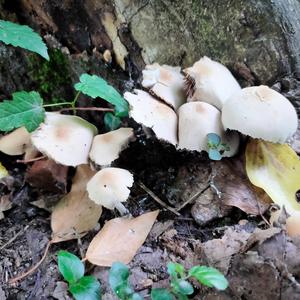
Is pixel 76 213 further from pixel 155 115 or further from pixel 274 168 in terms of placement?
pixel 274 168

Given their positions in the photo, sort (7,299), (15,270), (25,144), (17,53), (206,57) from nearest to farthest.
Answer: (7,299) → (15,270) → (206,57) → (25,144) → (17,53)

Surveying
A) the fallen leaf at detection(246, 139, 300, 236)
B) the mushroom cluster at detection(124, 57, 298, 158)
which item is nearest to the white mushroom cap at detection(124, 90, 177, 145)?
the mushroom cluster at detection(124, 57, 298, 158)

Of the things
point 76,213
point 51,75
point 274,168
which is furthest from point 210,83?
point 51,75

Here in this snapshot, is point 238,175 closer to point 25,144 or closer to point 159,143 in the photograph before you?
point 159,143

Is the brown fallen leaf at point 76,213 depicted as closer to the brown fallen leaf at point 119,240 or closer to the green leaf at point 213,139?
the brown fallen leaf at point 119,240

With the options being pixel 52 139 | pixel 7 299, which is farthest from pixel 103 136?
pixel 7 299

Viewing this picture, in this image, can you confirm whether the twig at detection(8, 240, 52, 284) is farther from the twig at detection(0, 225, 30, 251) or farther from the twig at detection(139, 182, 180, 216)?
the twig at detection(139, 182, 180, 216)

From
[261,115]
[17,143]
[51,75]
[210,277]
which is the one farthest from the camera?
[51,75]
